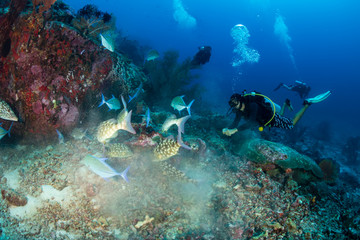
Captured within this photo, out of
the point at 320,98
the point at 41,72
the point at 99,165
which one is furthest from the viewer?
the point at 320,98

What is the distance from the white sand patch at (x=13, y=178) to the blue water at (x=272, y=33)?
3109 inches

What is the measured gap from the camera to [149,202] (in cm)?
375

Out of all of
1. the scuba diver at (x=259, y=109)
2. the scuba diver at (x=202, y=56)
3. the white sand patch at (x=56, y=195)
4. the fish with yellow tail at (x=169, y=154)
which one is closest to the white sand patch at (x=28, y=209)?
the white sand patch at (x=56, y=195)

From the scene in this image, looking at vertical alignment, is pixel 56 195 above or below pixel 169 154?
below

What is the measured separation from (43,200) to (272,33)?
118m

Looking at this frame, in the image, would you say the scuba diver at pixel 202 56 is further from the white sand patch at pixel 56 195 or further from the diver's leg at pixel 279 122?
the white sand patch at pixel 56 195

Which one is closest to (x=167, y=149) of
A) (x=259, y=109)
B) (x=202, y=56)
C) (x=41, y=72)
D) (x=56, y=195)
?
(x=56, y=195)

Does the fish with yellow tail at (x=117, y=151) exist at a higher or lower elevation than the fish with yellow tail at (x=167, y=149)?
lower

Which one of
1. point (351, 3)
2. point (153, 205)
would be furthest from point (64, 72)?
point (351, 3)

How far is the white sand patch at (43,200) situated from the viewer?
325cm

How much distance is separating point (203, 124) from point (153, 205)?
4.94 meters

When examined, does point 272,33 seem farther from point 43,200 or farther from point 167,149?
point 43,200

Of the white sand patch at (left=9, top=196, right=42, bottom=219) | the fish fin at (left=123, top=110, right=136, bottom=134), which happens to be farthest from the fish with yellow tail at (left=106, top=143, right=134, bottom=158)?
the white sand patch at (left=9, top=196, right=42, bottom=219)

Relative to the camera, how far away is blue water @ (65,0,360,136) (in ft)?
271
